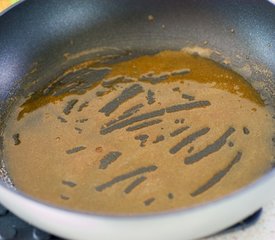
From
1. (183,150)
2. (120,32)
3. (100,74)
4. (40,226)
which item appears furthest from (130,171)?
(120,32)

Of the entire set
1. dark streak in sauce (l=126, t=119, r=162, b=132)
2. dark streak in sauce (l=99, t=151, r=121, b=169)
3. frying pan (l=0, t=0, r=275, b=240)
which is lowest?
dark streak in sauce (l=99, t=151, r=121, b=169)

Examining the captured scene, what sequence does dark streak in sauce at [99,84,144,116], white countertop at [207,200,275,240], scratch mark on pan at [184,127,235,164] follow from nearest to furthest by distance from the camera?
white countertop at [207,200,275,240]
scratch mark on pan at [184,127,235,164]
dark streak in sauce at [99,84,144,116]

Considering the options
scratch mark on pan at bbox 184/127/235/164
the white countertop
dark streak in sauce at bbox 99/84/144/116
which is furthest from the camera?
dark streak in sauce at bbox 99/84/144/116

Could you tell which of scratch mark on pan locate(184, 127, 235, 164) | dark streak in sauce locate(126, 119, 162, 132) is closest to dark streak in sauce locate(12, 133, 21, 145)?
dark streak in sauce locate(126, 119, 162, 132)

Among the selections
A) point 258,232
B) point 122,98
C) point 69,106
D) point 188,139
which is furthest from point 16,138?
point 258,232

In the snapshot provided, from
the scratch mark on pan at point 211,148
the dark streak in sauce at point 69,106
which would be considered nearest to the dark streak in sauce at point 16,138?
the dark streak in sauce at point 69,106

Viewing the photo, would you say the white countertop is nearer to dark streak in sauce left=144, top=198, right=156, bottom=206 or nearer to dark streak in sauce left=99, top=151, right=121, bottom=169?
dark streak in sauce left=144, top=198, right=156, bottom=206

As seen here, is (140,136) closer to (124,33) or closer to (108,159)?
(108,159)
